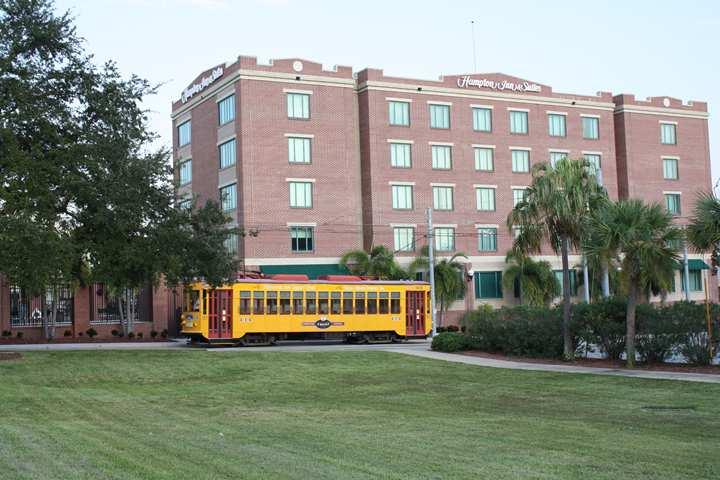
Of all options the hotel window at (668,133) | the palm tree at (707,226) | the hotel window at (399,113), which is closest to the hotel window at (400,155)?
the hotel window at (399,113)

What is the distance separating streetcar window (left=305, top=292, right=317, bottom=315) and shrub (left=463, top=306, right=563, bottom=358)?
34.4 ft

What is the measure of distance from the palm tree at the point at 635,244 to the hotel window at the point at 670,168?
47.7 meters

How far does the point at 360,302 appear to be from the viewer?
42.1 meters

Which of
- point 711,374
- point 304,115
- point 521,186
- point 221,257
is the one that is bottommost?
point 711,374

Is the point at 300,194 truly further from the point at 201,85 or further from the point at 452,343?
the point at 452,343

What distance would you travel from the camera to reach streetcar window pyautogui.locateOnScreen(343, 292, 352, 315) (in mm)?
41719

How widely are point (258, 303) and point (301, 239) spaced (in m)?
15.9

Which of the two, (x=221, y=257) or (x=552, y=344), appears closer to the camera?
(x=552, y=344)

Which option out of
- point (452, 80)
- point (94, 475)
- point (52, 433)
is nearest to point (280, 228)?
point (452, 80)

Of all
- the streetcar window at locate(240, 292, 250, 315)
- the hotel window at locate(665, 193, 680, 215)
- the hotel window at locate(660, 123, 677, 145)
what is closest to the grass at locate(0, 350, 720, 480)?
the streetcar window at locate(240, 292, 250, 315)

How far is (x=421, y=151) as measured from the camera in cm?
5938

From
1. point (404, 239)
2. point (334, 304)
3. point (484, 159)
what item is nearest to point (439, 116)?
point (484, 159)

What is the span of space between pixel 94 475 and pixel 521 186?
56572 millimetres

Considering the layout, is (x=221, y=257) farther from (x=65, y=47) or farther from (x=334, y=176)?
(x=334, y=176)
